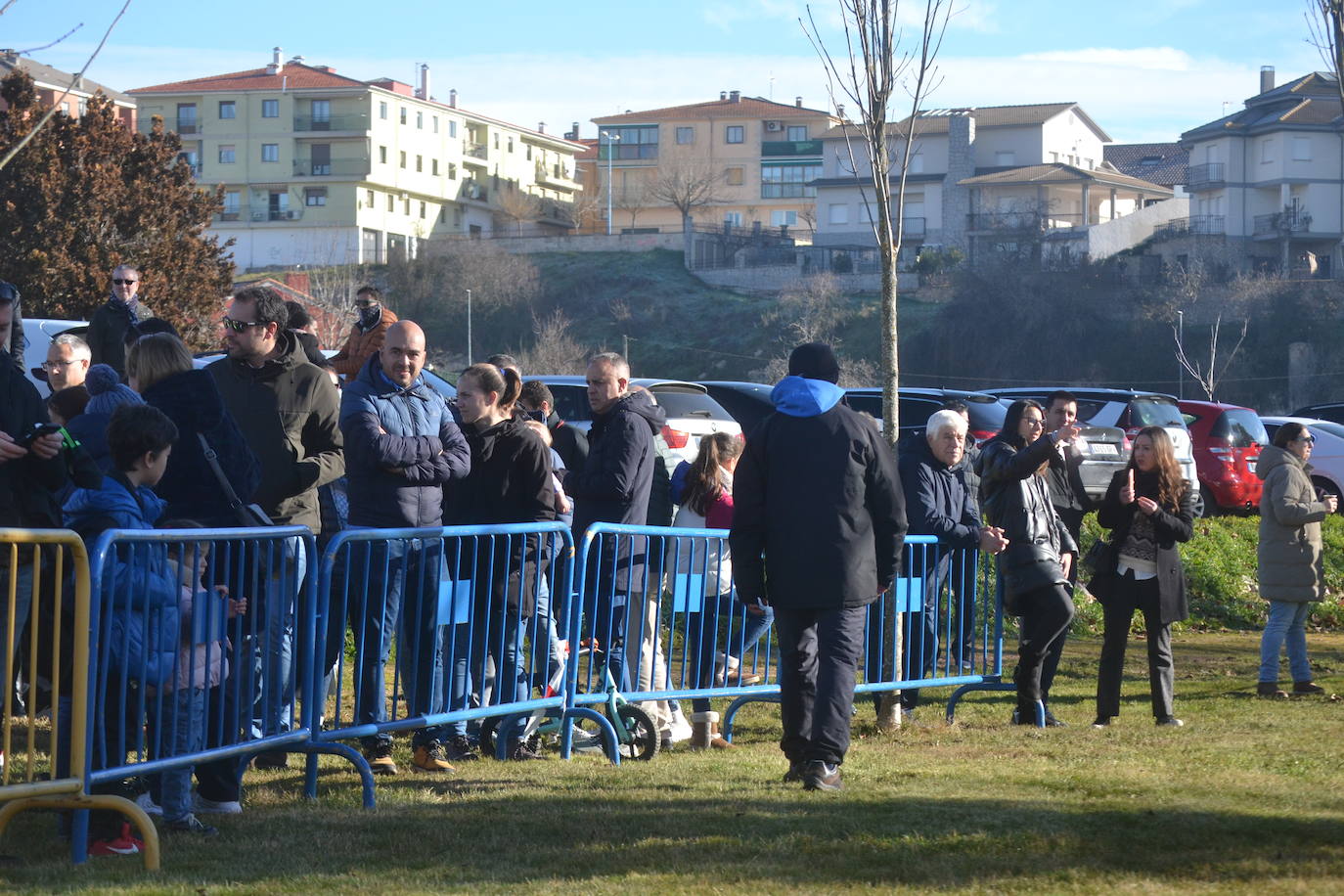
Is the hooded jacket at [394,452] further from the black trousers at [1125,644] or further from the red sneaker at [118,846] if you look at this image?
the black trousers at [1125,644]

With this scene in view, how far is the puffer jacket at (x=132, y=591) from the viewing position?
18.7 ft

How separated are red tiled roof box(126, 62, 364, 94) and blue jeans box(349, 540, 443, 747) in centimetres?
10394

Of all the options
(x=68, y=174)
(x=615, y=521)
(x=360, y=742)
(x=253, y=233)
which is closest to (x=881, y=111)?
(x=615, y=521)

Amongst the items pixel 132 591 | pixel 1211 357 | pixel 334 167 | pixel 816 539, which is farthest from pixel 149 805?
pixel 334 167

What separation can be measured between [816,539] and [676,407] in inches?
471

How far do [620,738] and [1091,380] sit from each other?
6317cm

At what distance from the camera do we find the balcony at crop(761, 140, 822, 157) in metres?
120

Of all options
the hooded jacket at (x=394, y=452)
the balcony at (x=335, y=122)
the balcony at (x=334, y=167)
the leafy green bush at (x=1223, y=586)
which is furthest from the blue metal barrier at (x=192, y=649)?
the balcony at (x=335, y=122)

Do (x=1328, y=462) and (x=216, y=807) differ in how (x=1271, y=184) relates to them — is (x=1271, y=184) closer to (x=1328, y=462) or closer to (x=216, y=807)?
(x=1328, y=462)

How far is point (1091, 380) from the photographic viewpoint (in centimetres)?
6856

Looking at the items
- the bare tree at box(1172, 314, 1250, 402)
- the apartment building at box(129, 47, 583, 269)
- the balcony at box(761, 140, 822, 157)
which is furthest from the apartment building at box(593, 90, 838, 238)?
the bare tree at box(1172, 314, 1250, 402)

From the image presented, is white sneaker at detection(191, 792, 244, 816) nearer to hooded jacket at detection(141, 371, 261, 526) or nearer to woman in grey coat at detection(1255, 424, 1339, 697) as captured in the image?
hooded jacket at detection(141, 371, 261, 526)

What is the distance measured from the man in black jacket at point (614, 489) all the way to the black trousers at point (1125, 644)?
308 centimetres

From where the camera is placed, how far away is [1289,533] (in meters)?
11.5
